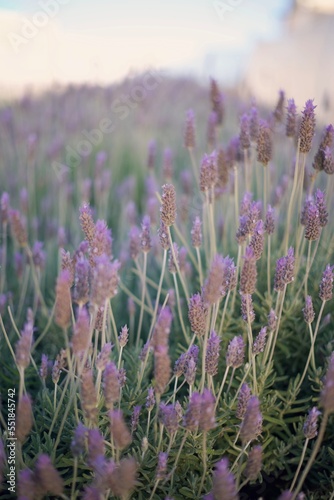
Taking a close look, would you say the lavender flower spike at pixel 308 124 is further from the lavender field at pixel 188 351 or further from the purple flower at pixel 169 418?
the purple flower at pixel 169 418

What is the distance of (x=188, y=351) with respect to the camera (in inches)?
47.8

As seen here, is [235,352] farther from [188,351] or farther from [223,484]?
[223,484]

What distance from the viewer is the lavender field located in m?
1.02

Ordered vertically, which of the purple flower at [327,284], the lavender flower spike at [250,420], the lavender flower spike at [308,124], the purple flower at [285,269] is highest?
the lavender flower spike at [308,124]

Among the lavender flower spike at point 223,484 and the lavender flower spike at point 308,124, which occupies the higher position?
the lavender flower spike at point 308,124

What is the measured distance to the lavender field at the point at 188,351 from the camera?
1.02m

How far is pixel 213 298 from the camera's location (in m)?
1.08

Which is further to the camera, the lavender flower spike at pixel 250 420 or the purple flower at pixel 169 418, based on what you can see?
the purple flower at pixel 169 418

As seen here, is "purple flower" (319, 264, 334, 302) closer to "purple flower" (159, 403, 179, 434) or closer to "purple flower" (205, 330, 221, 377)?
"purple flower" (205, 330, 221, 377)

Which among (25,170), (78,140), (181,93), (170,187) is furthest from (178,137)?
(170,187)

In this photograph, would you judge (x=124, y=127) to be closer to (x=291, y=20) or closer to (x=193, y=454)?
(x=193, y=454)

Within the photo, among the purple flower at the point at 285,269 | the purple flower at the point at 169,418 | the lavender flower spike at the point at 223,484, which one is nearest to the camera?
the lavender flower spike at the point at 223,484

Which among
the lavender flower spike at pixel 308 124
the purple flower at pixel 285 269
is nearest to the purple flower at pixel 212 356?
the purple flower at pixel 285 269

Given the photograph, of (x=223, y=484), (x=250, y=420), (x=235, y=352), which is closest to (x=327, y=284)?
(x=235, y=352)
